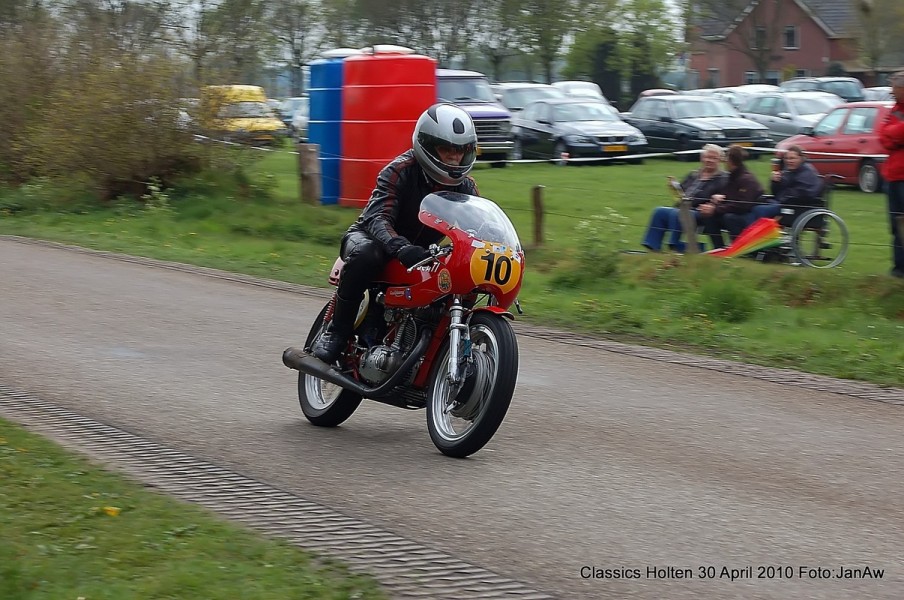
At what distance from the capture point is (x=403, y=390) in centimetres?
679

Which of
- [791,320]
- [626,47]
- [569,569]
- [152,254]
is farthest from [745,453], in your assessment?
[626,47]

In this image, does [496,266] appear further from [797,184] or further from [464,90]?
[464,90]

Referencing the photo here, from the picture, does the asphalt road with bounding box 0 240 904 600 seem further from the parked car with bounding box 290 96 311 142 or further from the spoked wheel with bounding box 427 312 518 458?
the parked car with bounding box 290 96 311 142

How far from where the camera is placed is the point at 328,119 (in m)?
20.5

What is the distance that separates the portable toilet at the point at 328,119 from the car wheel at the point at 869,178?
9.00 m

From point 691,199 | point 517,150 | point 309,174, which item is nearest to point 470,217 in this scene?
point 691,199

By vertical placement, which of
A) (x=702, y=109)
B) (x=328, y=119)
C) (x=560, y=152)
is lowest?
(x=560, y=152)

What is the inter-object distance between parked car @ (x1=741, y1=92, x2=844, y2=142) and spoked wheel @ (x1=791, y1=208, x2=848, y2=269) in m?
19.5

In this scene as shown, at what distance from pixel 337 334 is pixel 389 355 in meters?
0.48

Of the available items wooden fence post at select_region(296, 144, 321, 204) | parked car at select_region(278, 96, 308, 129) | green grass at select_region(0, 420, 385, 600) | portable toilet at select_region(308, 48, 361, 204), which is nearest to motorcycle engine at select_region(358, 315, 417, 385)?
green grass at select_region(0, 420, 385, 600)

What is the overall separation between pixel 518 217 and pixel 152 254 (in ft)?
17.2

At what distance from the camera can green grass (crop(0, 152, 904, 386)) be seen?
10.5 m

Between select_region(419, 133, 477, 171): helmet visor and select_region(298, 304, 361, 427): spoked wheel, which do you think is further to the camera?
select_region(298, 304, 361, 427): spoked wheel

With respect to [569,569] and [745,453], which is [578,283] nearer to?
[745,453]
